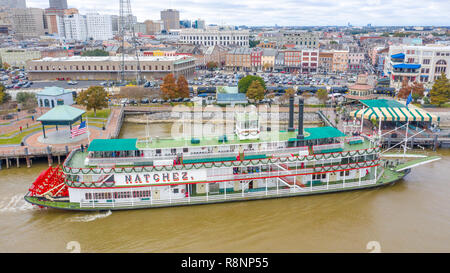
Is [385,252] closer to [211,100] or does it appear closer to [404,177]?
[404,177]

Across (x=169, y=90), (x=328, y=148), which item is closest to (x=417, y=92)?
(x=328, y=148)

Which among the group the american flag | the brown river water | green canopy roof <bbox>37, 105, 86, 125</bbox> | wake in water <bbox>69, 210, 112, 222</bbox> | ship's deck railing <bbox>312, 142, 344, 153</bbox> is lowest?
the brown river water

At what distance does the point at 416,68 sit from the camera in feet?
208

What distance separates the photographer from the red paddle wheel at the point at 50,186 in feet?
78.4

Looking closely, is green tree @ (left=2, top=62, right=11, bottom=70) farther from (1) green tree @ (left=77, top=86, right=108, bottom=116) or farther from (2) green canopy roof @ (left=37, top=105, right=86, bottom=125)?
(2) green canopy roof @ (left=37, top=105, right=86, bottom=125)

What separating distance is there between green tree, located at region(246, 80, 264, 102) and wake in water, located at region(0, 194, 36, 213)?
36.1 metres

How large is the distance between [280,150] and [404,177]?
11677 mm

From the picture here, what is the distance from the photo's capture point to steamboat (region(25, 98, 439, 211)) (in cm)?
2372

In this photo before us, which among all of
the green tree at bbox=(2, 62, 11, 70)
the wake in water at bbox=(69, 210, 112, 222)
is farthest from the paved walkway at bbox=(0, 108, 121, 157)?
the green tree at bbox=(2, 62, 11, 70)

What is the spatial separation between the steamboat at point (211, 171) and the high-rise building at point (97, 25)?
613 ft

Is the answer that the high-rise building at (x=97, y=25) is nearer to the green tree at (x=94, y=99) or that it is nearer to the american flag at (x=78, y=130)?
the green tree at (x=94, y=99)

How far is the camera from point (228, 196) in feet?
81.1

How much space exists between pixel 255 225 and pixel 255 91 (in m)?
34.1

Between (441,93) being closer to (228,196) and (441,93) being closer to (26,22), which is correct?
(228,196)
